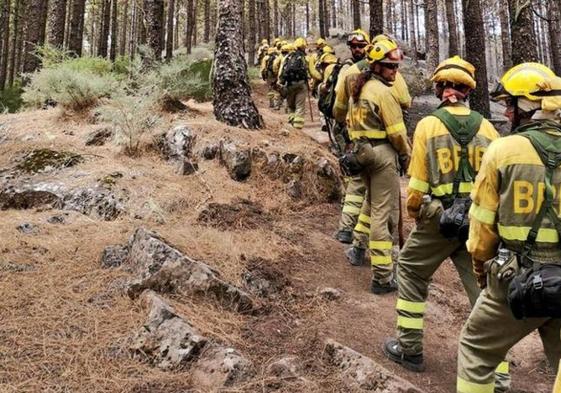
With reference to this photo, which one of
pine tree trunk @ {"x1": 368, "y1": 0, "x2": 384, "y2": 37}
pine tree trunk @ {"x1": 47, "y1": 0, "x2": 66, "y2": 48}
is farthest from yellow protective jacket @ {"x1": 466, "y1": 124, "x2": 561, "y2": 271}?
pine tree trunk @ {"x1": 47, "y1": 0, "x2": 66, "y2": 48}

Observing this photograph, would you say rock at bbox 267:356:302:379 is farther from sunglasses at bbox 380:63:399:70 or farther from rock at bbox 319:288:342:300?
sunglasses at bbox 380:63:399:70

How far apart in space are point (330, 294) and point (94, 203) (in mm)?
3026

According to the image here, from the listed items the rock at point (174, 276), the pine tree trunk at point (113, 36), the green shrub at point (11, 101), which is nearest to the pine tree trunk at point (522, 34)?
the rock at point (174, 276)

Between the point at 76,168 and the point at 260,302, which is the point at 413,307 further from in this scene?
the point at 76,168

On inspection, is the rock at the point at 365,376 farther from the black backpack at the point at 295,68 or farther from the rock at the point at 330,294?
the black backpack at the point at 295,68

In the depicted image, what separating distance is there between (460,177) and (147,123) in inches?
198

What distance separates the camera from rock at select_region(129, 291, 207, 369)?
3.08 metres

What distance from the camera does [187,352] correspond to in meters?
3.10

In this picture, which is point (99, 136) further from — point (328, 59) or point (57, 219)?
point (328, 59)

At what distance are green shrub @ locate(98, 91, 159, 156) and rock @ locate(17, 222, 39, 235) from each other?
2.33 metres

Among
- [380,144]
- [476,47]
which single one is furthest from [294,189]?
[476,47]

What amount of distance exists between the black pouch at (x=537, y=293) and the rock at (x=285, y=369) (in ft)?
4.59

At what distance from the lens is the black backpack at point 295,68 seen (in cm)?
1242

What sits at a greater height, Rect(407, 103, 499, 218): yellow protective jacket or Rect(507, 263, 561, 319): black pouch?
Rect(407, 103, 499, 218): yellow protective jacket
